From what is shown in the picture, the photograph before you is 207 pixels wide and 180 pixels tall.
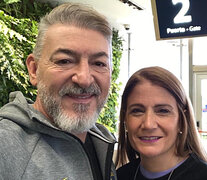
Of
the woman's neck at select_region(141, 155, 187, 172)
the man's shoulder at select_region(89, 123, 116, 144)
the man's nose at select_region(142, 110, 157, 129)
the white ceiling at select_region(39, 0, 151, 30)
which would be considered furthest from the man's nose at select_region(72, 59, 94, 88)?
the white ceiling at select_region(39, 0, 151, 30)

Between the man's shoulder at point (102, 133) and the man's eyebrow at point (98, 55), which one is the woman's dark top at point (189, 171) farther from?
the man's eyebrow at point (98, 55)

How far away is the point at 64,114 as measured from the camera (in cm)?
101

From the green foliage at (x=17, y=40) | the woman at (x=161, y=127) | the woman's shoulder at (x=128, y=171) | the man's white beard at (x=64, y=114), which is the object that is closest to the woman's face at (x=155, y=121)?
the woman at (x=161, y=127)

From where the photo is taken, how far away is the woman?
4.53ft

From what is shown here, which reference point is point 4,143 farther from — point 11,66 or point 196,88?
point 196,88

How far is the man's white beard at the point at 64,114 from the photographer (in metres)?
1.00

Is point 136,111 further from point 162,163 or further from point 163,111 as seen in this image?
point 162,163

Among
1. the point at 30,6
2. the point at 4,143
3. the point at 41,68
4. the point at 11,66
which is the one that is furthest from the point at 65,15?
the point at 30,6

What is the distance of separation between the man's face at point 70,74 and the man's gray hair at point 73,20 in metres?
0.02

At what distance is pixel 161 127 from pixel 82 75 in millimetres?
595

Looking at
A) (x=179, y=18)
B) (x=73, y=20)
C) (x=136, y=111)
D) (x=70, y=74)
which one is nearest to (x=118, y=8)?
(x=179, y=18)

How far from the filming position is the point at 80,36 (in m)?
1.02

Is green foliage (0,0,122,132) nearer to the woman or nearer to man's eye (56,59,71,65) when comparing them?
the woman

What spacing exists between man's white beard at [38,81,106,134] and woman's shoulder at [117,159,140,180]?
624 mm
